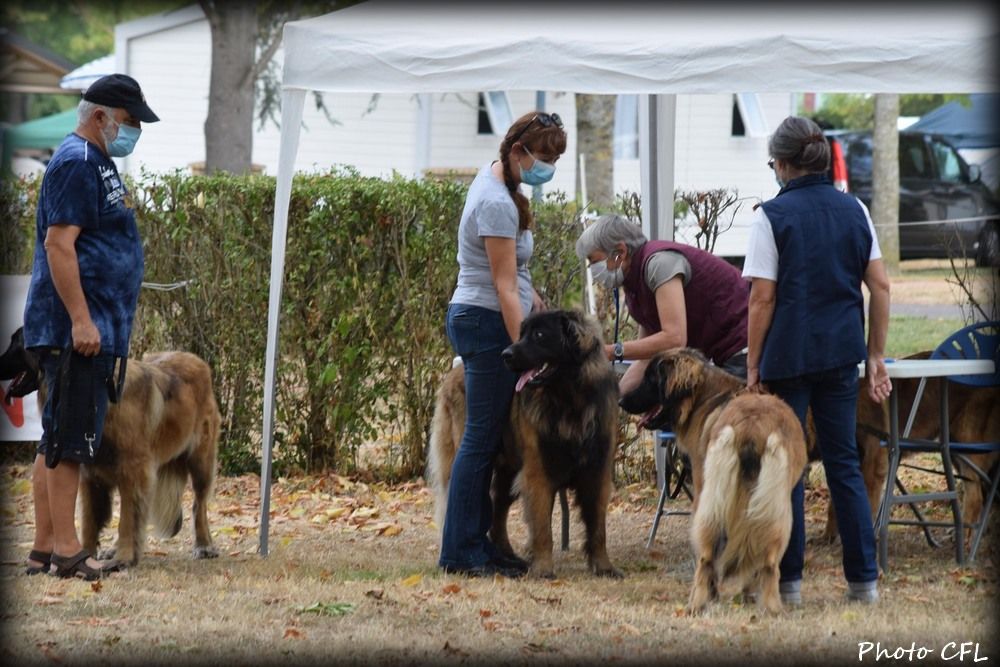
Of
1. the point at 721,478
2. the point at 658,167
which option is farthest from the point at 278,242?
the point at 721,478

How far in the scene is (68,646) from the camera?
14.5 feet

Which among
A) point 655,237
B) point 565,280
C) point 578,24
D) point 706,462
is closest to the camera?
point 706,462

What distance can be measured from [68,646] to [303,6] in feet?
44.6

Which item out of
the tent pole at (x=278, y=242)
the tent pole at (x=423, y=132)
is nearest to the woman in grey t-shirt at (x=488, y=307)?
the tent pole at (x=278, y=242)

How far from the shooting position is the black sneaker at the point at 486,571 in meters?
5.65

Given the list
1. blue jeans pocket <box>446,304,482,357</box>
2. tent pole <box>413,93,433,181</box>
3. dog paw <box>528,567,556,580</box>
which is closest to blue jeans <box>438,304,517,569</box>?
blue jeans pocket <box>446,304,482,357</box>

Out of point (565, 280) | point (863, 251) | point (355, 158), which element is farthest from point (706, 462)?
point (355, 158)

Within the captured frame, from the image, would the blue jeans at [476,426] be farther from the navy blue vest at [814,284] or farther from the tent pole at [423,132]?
the tent pole at [423,132]

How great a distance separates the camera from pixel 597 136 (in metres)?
14.7

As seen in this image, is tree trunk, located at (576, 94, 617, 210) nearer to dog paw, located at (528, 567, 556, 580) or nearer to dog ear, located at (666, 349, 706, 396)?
dog paw, located at (528, 567, 556, 580)

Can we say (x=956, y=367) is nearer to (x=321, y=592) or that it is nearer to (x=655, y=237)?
(x=655, y=237)

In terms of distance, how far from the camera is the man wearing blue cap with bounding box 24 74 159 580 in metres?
5.20

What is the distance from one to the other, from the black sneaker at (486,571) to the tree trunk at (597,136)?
30.2 ft

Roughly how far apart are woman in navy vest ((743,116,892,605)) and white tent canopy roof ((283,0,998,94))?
52 centimetres
